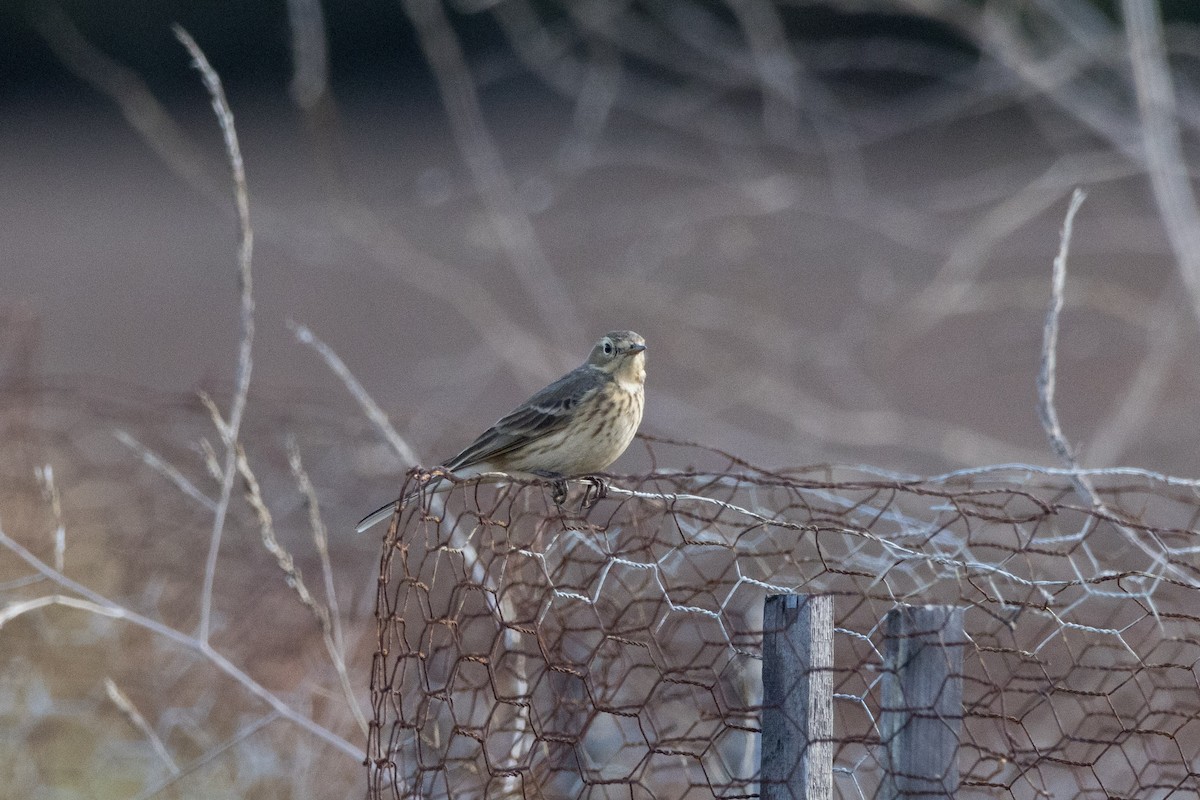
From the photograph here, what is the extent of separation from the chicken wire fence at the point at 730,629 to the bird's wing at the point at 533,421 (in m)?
0.24

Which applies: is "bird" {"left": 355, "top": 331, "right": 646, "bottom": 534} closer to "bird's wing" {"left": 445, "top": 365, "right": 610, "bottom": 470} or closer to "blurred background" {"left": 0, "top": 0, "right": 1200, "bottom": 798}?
"bird's wing" {"left": 445, "top": 365, "right": 610, "bottom": 470}

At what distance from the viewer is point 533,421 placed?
491 cm

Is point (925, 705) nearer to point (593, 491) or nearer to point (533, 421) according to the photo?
point (593, 491)

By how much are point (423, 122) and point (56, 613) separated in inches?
749

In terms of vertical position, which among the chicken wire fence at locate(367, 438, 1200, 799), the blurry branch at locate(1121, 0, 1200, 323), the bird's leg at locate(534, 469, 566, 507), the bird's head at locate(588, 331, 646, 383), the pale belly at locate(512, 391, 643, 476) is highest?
the blurry branch at locate(1121, 0, 1200, 323)

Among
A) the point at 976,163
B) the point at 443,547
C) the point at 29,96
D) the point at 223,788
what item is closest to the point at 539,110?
the point at 976,163

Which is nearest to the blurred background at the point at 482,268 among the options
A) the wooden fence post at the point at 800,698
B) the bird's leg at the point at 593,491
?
the bird's leg at the point at 593,491

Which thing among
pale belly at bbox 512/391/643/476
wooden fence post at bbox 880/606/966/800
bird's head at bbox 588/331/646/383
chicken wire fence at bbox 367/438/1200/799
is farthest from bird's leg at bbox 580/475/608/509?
wooden fence post at bbox 880/606/966/800

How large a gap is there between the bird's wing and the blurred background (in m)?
0.15

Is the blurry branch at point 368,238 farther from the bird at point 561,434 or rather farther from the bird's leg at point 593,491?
the bird's leg at point 593,491

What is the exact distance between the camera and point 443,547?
9.24ft

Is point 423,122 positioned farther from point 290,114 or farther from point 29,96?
point 29,96

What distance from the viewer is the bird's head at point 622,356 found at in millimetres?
5152

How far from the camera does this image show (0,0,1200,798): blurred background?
200 inches
